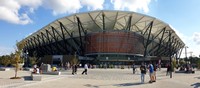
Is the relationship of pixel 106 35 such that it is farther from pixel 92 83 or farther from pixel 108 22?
pixel 92 83

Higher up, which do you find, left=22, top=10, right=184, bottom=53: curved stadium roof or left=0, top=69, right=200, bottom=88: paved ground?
left=22, top=10, right=184, bottom=53: curved stadium roof

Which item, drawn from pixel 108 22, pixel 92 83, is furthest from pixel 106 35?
pixel 92 83

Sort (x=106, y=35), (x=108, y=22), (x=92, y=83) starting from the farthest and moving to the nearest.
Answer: (x=108, y=22)
(x=106, y=35)
(x=92, y=83)

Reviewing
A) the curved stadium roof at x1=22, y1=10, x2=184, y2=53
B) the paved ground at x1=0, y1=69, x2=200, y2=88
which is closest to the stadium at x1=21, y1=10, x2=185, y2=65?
the curved stadium roof at x1=22, y1=10, x2=184, y2=53

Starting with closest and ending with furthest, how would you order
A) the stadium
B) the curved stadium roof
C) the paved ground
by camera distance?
the paved ground
the curved stadium roof
the stadium

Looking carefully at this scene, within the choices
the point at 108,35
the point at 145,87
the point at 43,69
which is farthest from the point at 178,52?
the point at 145,87

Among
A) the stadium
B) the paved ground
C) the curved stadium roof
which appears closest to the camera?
the paved ground

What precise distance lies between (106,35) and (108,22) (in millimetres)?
4642

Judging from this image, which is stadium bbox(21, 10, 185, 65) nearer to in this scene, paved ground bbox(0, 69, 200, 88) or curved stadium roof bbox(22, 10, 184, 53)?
curved stadium roof bbox(22, 10, 184, 53)

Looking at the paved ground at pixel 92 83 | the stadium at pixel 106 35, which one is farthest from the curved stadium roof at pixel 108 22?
the paved ground at pixel 92 83

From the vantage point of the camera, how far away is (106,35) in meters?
97.6

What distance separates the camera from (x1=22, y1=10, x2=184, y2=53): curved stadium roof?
88.2 meters

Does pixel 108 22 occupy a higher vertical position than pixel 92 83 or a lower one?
higher

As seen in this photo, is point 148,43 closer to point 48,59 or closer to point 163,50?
point 163,50
